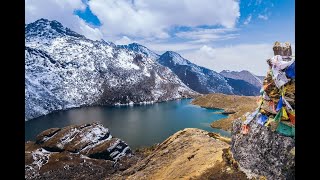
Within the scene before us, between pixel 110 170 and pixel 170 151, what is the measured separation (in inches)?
1636

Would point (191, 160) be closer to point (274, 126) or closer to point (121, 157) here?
point (274, 126)

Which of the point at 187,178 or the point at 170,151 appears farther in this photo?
the point at 170,151

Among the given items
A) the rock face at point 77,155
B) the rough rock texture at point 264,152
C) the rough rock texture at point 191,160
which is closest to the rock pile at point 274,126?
the rough rock texture at point 264,152

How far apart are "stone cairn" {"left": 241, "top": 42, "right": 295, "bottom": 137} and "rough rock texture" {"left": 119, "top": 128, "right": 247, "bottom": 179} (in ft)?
22.3

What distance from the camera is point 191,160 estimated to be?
45656mm

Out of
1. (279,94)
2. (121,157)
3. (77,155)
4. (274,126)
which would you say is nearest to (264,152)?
(274,126)

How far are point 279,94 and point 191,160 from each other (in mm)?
21521

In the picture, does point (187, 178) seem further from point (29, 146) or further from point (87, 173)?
point (29, 146)

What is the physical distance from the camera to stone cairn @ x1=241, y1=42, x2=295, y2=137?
2544cm

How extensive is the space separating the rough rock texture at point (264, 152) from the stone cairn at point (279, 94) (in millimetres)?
888

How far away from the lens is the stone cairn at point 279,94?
2544 centimetres

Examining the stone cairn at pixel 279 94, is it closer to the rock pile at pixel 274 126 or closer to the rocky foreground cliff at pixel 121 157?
the rock pile at pixel 274 126

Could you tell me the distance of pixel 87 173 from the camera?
92.6 m

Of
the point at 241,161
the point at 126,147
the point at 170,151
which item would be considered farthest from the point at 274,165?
the point at 126,147
